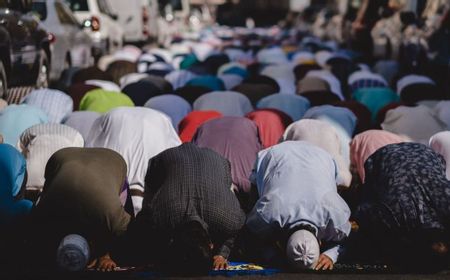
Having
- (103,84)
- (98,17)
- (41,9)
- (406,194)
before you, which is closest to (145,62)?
(98,17)

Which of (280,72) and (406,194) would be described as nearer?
(406,194)

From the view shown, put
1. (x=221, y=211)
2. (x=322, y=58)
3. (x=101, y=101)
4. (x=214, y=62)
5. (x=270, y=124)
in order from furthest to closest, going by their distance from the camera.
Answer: (x=322, y=58) < (x=214, y=62) < (x=101, y=101) < (x=270, y=124) < (x=221, y=211)

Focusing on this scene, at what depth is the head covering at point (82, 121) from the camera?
792 cm

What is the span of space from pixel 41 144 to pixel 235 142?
1.68m

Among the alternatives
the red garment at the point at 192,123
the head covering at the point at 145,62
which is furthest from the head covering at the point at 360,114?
the head covering at the point at 145,62

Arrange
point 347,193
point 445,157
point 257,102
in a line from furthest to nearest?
1. point 257,102
2. point 347,193
3. point 445,157

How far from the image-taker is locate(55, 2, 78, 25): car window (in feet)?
44.9

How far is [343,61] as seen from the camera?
47.7 feet

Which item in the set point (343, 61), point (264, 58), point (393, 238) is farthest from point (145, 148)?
point (264, 58)

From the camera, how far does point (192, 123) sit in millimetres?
8406

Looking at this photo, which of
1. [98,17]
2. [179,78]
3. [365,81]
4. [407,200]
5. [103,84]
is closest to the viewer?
[407,200]

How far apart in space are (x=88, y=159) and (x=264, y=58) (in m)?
12.6

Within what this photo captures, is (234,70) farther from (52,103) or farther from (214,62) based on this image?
(52,103)

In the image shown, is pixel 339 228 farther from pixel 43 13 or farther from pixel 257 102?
pixel 43 13
